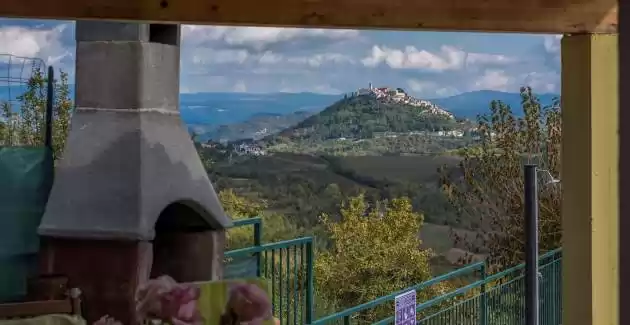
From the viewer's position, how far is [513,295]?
3.97 m

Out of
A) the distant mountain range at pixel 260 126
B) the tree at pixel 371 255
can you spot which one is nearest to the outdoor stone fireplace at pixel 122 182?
the distant mountain range at pixel 260 126

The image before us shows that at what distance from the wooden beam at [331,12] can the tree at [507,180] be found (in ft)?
6.88

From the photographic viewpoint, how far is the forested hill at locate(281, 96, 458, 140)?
3.47 metres

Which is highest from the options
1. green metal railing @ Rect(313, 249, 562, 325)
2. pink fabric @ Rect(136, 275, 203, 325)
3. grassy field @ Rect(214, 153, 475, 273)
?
grassy field @ Rect(214, 153, 475, 273)

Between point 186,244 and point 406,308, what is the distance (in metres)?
1.22

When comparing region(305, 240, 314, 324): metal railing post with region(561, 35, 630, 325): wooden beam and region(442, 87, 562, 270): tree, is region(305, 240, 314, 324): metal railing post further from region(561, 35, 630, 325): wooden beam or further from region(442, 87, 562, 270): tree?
region(561, 35, 630, 325): wooden beam

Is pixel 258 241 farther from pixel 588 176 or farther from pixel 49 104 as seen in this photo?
pixel 588 176

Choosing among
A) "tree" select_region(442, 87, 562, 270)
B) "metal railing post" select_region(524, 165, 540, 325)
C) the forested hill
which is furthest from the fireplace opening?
"tree" select_region(442, 87, 562, 270)

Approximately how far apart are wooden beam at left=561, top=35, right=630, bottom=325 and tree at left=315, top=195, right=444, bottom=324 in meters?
1.63

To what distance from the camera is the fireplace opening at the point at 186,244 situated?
2564 mm

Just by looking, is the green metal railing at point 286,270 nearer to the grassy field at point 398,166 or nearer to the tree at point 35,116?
the grassy field at point 398,166

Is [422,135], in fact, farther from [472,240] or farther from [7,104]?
[7,104]

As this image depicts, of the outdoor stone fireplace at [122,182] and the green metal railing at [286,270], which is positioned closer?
the outdoor stone fireplace at [122,182]

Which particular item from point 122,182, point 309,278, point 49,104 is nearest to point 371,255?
point 309,278
